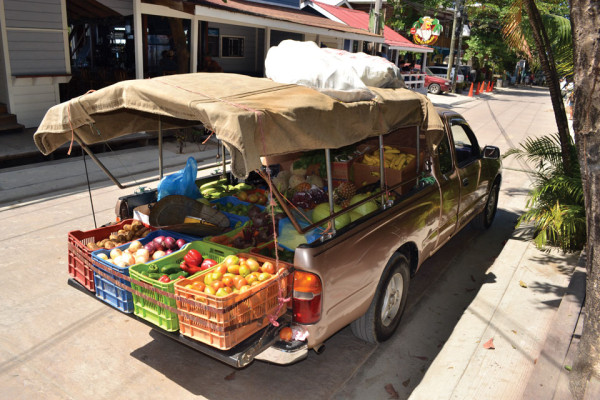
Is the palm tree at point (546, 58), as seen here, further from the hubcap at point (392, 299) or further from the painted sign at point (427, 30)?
the painted sign at point (427, 30)

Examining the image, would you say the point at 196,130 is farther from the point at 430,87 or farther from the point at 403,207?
the point at 430,87

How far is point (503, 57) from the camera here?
130 feet

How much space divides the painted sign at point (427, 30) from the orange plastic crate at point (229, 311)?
1099 inches

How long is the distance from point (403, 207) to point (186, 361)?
2505 millimetres

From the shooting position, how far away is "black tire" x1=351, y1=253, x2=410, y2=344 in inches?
171

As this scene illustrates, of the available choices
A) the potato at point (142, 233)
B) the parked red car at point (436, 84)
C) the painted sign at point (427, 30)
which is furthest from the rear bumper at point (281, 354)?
the parked red car at point (436, 84)

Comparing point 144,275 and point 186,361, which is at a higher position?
point 144,275

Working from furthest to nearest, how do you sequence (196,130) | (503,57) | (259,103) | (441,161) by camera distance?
(503,57) < (196,130) < (441,161) < (259,103)

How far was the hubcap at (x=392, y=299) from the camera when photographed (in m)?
4.56

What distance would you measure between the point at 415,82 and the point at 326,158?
86.7 ft

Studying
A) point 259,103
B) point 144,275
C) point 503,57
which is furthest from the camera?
point 503,57

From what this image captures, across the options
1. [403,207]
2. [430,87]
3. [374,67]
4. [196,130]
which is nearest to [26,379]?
[403,207]

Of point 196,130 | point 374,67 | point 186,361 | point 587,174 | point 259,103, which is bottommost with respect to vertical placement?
point 186,361

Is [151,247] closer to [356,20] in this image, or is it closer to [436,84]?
[356,20]
